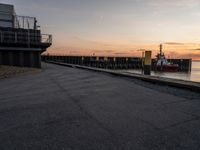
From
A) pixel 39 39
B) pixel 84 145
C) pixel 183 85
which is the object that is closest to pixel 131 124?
pixel 84 145

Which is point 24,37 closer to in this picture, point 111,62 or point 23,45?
point 23,45

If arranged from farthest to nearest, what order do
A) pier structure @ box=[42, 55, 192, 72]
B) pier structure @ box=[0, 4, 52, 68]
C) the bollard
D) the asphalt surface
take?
pier structure @ box=[42, 55, 192, 72]
pier structure @ box=[0, 4, 52, 68]
the bollard
the asphalt surface

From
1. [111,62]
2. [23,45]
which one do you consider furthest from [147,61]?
[111,62]

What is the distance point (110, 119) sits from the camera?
12.9 feet

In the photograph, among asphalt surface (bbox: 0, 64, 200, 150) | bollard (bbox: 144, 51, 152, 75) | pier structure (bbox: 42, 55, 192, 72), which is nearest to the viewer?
asphalt surface (bbox: 0, 64, 200, 150)

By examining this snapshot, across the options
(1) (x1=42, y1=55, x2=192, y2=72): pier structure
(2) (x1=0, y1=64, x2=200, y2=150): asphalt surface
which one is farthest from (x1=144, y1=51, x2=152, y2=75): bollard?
(1) (x1=42, y1=55, x2=192, y2=72): pier structure

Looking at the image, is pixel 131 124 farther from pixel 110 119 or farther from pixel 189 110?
pixel 189 110

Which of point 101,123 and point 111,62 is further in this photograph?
point 111,62

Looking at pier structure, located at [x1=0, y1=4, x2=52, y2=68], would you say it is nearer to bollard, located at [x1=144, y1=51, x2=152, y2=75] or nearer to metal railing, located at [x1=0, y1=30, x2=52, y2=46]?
metal railing, located at [x1=0, y1=30, x2=52, y2=46]

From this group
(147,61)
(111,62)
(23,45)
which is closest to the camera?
(147,61)

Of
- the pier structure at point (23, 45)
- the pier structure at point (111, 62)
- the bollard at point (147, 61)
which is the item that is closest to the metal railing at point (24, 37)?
the pier structure at point (23, 45)

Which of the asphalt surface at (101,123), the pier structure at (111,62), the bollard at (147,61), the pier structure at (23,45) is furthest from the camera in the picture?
the pier structure at (111,62)

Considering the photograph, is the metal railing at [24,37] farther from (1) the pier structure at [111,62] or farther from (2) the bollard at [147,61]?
(1) the pier structure at [111,62]

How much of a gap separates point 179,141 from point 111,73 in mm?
9446
